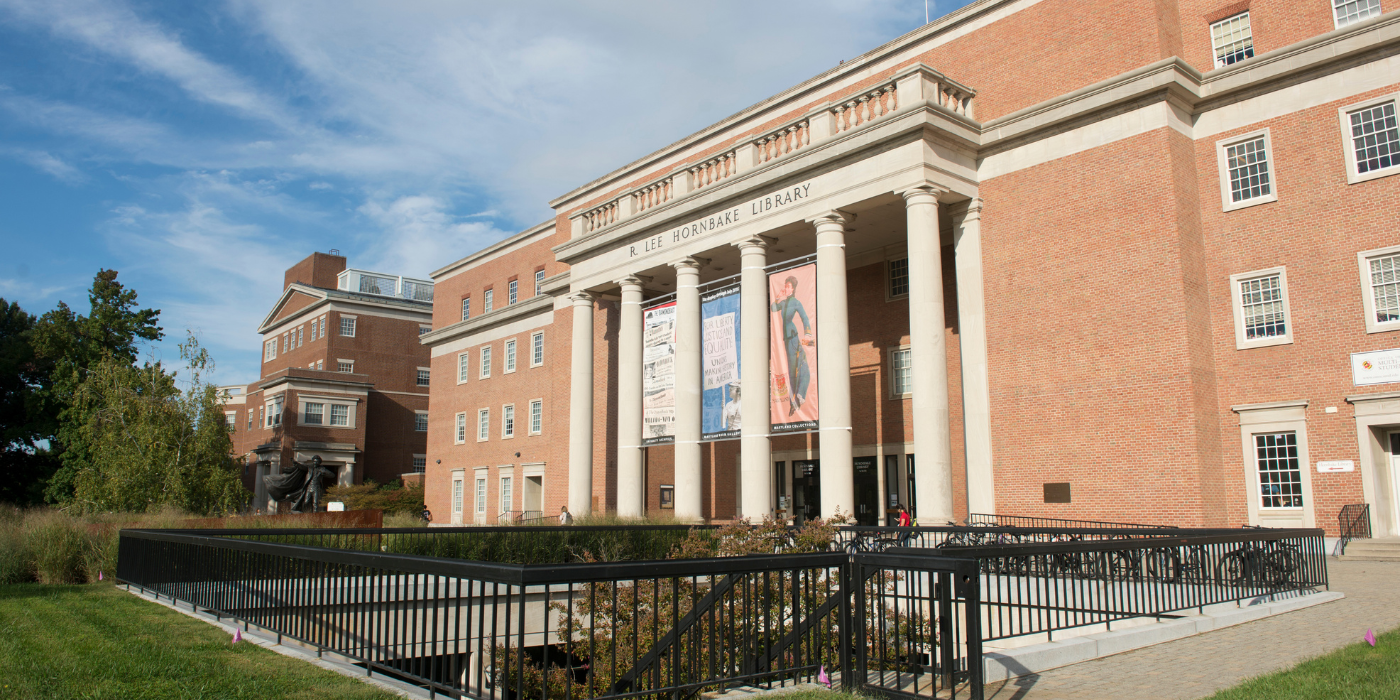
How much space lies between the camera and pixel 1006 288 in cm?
2441

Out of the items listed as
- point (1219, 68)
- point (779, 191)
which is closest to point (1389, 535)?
point (1219, 68)

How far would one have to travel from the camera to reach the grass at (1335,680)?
257 inches

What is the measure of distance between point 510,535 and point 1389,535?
59.5ft

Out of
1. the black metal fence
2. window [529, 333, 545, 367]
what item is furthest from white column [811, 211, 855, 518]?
window [529, 333, 545, 367]

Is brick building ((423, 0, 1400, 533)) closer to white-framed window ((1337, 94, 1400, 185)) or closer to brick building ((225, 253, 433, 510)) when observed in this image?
white-framed window ((1337, 94, 1400, 185))

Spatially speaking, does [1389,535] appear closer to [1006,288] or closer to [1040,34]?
[1006,288]

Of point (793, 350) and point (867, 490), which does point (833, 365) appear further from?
point (867, 490)

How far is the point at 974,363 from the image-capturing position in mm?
24203

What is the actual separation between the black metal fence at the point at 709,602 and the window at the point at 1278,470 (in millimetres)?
6698

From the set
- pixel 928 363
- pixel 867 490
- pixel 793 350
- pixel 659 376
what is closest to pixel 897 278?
pixel 793 350

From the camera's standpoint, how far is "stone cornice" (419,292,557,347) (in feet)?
144

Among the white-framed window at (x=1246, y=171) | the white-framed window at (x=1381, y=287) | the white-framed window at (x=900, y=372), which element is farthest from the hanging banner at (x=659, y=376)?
the white-framed window at (x=1381, y=287)

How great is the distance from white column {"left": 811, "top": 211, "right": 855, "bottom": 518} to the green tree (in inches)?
895

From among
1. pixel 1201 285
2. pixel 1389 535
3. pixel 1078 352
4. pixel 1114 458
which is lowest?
pixel 1389 535
